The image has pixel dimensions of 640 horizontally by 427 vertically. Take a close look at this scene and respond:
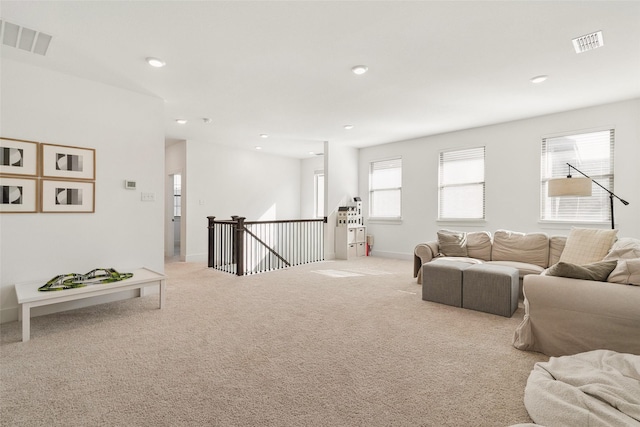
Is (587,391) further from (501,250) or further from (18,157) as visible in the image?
(18,157)

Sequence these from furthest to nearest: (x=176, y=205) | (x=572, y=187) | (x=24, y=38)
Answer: (x=176, y=205) < (x=572, y=187) < (x=24, y=38)

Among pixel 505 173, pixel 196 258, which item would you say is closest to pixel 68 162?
pixel 196 258

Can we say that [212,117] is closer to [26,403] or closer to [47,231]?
[47,231]

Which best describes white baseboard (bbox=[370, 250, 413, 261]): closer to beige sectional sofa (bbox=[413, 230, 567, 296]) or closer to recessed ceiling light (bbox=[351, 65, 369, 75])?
beige sectional sofa (bbox=[413, 230, 567, 296])

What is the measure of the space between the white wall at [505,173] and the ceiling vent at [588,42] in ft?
7.83

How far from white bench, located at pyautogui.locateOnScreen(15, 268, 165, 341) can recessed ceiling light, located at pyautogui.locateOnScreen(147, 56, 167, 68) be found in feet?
7.54

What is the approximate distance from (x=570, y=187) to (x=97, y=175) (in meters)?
5.98

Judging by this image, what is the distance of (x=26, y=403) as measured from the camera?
181 cm

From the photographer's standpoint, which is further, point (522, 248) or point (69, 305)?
point (522, 248)

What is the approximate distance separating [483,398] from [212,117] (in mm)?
5147

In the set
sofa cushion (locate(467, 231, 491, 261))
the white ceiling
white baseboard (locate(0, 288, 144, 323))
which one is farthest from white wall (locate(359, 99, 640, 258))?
white baseboard (locate(0, 288, 144, 323))

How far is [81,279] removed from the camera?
3250mm

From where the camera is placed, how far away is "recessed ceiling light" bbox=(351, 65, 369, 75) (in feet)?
11.0

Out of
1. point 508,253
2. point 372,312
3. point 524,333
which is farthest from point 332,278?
point 524,333
